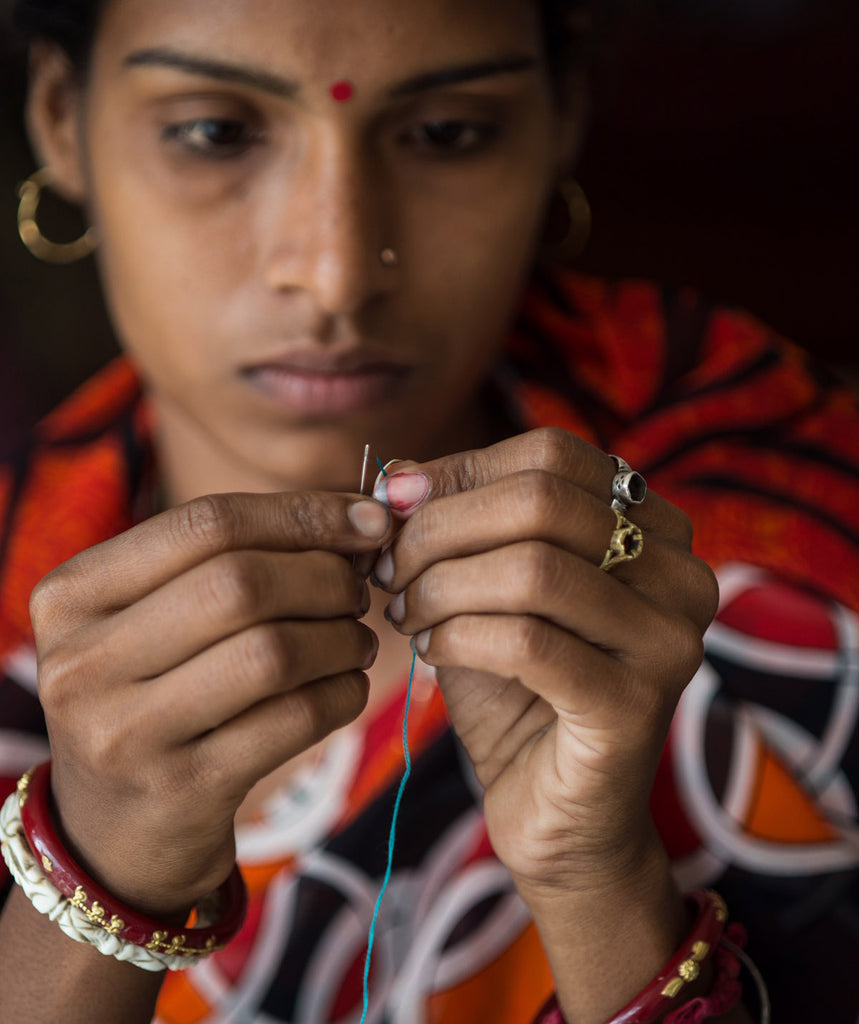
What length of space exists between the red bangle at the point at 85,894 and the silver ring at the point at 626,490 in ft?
1.34

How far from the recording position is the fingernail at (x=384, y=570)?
2.17ft

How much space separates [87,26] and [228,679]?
696 mm

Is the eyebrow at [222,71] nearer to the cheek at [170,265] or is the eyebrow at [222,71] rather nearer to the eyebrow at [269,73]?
the eyebrow at [269,73]

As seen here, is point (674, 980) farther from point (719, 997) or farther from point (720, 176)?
point (720, 176)

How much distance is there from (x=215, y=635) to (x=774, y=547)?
69cm

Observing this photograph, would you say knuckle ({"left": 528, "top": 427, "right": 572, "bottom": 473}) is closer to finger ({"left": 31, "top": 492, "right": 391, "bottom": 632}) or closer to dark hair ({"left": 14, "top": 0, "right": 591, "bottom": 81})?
finger ({"left": 31, "top": 492, "right": 391, "bottom": 632})

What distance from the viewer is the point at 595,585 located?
24.8 inches

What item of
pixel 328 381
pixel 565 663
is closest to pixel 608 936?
pixel 565 663

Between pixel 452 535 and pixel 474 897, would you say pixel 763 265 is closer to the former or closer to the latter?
pixel 474 897

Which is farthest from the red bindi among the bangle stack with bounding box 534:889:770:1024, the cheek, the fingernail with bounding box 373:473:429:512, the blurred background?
the blurred background

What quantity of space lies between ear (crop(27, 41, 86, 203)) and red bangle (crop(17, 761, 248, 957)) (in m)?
0.65

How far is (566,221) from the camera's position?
1.38 m

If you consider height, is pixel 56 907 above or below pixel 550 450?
below

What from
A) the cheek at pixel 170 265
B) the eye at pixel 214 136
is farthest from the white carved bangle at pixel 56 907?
the eye at pixel 214 136
